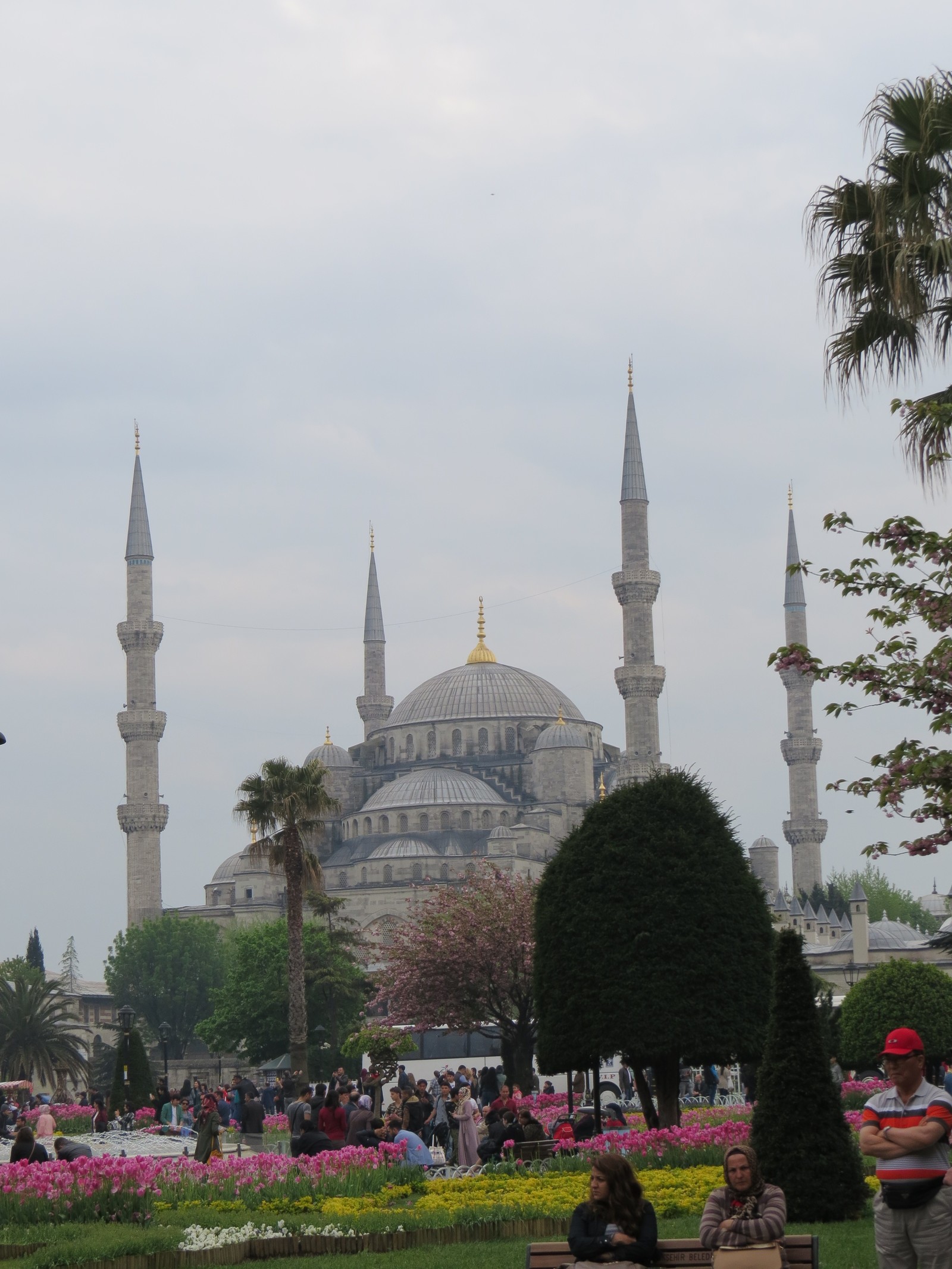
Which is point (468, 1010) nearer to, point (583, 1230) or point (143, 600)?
point (583, 1230)

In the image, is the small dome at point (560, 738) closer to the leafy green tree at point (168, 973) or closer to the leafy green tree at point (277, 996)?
the leafy green tree at point (168, 973)

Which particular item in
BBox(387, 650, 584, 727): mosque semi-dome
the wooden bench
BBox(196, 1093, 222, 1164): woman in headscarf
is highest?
BBox(387, 650, 584, 727): mosque semi-dome

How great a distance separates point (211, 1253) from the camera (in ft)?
33.3

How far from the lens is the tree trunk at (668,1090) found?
1541cm

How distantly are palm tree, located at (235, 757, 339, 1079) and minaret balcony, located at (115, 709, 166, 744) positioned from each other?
3463cm

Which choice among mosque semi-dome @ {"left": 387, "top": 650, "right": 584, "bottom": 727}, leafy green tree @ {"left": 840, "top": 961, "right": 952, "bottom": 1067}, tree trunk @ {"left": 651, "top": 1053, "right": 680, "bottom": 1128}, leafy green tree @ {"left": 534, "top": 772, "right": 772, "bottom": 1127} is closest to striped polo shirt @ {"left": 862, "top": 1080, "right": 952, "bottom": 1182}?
leafy green tree @ {"left": 534, "top": 772, "right": 772, "bottom": 1127}

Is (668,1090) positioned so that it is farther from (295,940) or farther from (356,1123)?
(295,940)

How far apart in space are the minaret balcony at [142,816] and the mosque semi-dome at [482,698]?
2172 centimetres

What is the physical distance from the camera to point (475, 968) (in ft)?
103

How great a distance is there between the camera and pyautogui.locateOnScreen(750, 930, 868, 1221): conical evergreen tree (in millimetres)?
10531

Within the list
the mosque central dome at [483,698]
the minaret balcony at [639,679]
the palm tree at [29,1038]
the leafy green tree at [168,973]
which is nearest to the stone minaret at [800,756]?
the minaret balcony at [639,679]

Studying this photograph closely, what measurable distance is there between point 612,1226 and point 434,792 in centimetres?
7190

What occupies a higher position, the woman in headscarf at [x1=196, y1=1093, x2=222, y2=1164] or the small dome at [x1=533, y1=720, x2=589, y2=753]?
the small dome at [x1=533, y1=720, x2=589, y2=753]

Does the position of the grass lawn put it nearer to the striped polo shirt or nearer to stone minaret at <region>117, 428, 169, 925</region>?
the striped polo shirt
